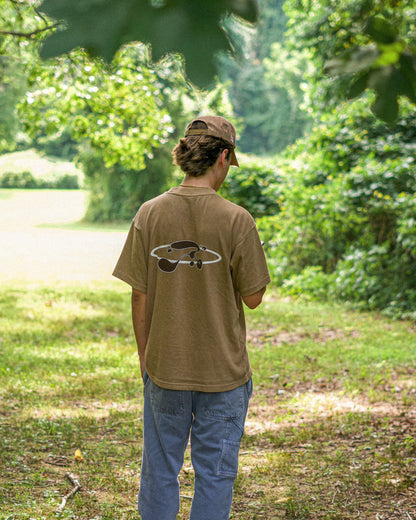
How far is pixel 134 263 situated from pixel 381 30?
1.58 m

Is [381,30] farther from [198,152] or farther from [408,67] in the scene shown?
[198,152]

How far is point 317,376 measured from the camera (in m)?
5.80

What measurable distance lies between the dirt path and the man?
8805 millimetres

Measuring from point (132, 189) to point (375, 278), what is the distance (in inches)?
654

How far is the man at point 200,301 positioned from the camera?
7.54 ft

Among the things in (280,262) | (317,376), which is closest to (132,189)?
(280,262)

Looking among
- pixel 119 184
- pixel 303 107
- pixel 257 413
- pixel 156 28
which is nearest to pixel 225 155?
pixel 156 28

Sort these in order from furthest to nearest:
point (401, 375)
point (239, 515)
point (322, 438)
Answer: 1. point (401, 375)
2. point (322, 438)
3. point (239, 515)

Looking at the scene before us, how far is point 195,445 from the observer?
243 cm

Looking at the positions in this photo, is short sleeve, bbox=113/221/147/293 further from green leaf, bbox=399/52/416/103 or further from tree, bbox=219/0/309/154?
tree, bbox=219/0/309/154

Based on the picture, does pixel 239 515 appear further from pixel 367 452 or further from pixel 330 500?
pixel 367 452

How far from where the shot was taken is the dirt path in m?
12.0

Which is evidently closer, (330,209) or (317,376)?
(317,376)

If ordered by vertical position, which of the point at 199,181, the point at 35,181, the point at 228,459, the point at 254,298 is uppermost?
the point at 199,181
